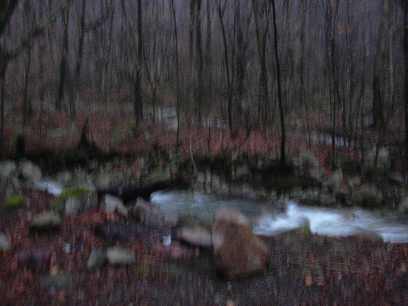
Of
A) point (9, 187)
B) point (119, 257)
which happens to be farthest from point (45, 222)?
point (9, 187)

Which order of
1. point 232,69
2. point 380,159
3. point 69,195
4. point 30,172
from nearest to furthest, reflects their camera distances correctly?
1. point 69,195
2. point 30,172
3. point 380,159
4. point 232,69

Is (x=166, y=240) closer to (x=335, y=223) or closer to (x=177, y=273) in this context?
(x=177, y=273)

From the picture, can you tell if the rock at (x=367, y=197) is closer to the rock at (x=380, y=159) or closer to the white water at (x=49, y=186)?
the rock at (x=380, y=159)

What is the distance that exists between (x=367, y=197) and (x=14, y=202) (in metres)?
6.82

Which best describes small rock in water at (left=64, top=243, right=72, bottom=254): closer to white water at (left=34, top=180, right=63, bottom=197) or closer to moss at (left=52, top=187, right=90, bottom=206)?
moss at (left=52, top=187, right=90, bottom=206)

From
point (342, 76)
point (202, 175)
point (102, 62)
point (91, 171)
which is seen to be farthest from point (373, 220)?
point (102, 62)

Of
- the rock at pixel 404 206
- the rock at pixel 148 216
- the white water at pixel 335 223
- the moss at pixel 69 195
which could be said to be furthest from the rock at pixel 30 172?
the rock at pixel 404 206

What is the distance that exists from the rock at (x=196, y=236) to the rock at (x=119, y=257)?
34.4 inches

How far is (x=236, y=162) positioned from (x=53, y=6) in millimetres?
14391

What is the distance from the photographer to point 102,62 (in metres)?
24.2

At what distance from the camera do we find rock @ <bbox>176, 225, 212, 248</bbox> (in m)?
6.32

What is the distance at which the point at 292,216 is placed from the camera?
372 inches

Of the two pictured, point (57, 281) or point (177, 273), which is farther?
point (177, 273)

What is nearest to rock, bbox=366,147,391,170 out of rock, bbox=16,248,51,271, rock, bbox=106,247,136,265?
rock, bbox=106,247,136,265
